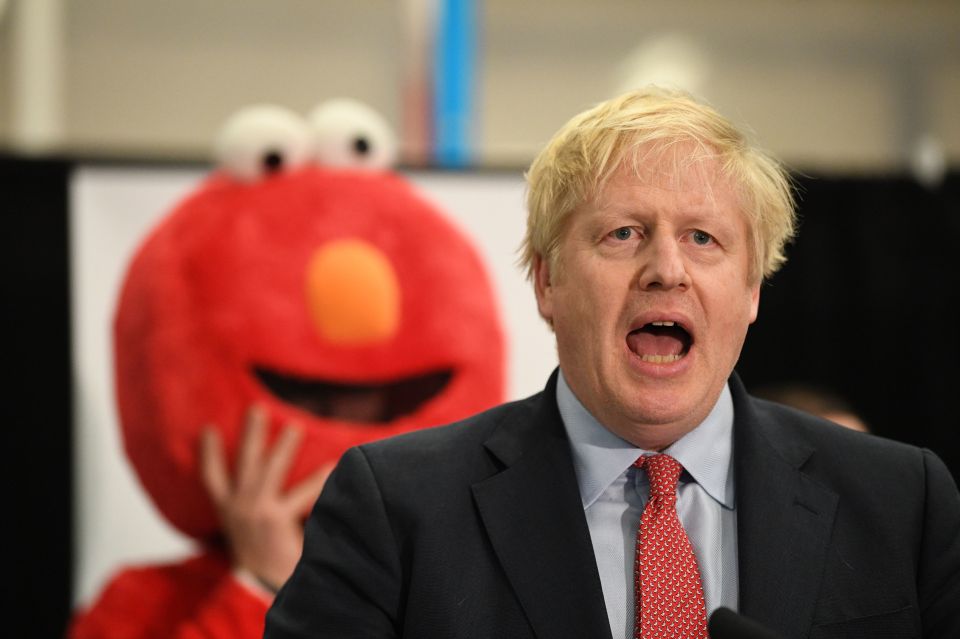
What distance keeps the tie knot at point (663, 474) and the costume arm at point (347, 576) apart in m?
0.23

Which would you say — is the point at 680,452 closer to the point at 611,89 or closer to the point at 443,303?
the point at 443,303

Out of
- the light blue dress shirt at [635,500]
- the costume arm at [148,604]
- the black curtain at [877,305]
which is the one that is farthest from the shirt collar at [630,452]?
the black curtain at [877,305]

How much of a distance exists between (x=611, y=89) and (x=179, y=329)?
7.05 feet

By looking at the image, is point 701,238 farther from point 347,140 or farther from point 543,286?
point 347,140

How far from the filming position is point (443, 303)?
185cm

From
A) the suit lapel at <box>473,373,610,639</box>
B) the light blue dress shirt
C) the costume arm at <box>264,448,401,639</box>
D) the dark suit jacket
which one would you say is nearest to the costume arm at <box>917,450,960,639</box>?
the dark suit jacket

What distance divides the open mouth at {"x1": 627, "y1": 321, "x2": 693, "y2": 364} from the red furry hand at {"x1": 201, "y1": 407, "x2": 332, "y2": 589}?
0.86m

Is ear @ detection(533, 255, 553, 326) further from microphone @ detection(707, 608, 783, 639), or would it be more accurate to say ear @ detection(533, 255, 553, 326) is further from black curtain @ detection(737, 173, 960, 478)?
black curtain @ detection(737, 173, 960, 478)

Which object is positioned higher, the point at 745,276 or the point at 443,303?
the point at 745,276

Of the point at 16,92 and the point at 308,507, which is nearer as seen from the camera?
the point at 308,507

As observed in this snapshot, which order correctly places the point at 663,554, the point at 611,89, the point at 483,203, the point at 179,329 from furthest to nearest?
the point at 611,89 < the point at 483,203 < the point at 179,329 < the point at 663,554

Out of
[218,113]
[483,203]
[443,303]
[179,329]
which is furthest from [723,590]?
[218,113]

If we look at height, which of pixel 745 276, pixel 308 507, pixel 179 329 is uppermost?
pixel 745 276

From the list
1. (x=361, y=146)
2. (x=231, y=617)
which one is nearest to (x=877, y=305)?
(x=361, y=146)
